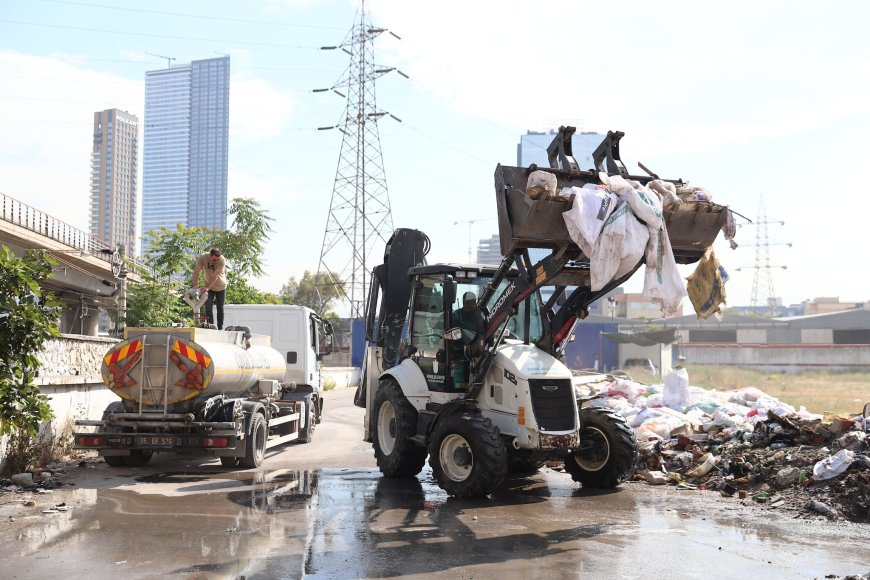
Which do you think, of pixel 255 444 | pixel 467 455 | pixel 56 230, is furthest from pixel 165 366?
pixel 56 230

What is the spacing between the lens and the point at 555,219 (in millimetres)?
8992

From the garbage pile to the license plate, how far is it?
6.88 meters

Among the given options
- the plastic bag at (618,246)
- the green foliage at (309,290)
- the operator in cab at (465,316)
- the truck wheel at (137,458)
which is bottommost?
the truck wheel at (137,458)

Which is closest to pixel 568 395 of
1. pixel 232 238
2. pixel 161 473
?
pixel 161 473

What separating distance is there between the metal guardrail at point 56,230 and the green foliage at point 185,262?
104 centimetres

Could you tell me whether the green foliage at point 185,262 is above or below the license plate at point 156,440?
above

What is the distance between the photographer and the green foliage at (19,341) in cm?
984

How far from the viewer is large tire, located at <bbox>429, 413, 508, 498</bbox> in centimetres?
975

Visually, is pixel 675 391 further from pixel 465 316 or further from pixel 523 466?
pixel 465 316

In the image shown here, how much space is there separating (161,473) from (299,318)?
5.28 meters

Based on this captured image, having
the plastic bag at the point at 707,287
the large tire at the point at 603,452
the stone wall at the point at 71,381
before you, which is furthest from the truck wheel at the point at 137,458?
the plastic bag at the point at 707,287

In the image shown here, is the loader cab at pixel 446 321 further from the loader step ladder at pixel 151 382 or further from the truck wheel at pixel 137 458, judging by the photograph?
the truck wheel at pixel 137 458

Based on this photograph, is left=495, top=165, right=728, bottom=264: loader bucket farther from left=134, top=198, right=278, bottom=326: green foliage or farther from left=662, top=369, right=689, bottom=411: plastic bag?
left=134, top=198, right=278, bottom=326: green foliage

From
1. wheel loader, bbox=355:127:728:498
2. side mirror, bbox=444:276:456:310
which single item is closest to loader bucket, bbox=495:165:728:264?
wheel loader, bbox=355:127:728:498
